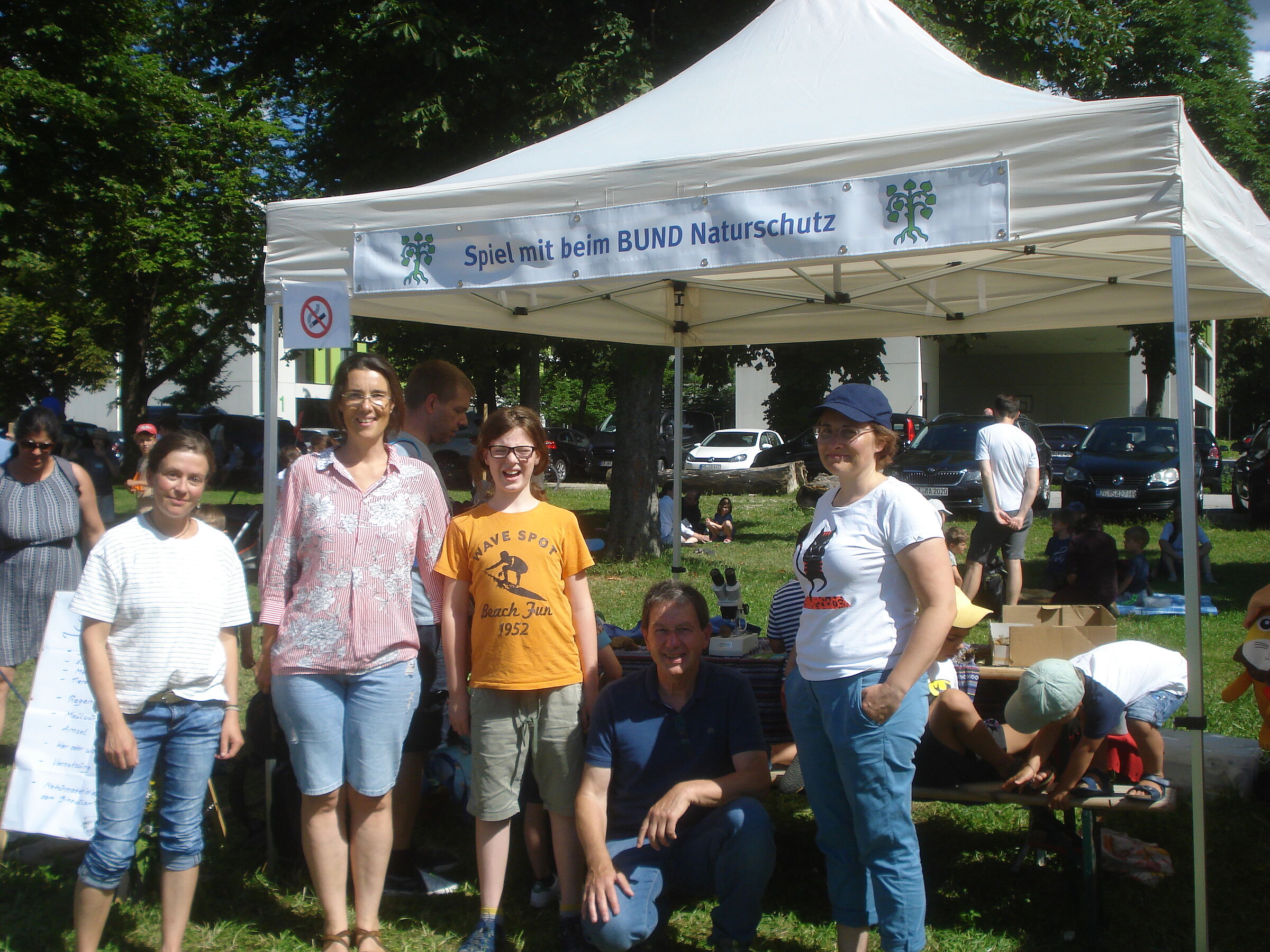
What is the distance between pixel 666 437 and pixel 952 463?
38.5 feet

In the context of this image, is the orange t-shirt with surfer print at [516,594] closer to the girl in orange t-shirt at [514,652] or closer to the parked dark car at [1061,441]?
the girl in orange t-shirt at [514,652]

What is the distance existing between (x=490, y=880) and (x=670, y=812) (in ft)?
2.13

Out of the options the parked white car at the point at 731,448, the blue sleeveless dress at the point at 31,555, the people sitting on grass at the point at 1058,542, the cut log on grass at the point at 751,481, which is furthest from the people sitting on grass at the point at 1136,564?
A: the parked white car at the point at 731,448

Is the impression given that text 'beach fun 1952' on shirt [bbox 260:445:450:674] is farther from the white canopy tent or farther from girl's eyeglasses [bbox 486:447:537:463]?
the white canopy tent

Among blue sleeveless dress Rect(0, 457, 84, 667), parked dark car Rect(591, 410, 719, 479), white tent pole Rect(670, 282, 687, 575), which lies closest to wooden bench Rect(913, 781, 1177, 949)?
white tent pole Rect(670, 282, 687, 575)

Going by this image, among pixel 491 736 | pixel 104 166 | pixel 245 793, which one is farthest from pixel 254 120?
pixel 491 736

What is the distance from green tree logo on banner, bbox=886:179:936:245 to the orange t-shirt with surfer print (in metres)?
1.37

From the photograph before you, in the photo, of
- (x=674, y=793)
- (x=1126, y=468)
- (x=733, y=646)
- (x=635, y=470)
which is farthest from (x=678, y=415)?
(x=1126, y=468)

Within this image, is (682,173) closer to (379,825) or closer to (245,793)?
(379,825)

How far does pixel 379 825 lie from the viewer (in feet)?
10.0

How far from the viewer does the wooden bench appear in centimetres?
314

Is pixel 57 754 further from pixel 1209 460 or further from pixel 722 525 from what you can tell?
pixel 1209 460

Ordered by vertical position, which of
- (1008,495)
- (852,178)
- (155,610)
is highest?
(852,178)

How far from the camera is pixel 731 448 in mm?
25172
